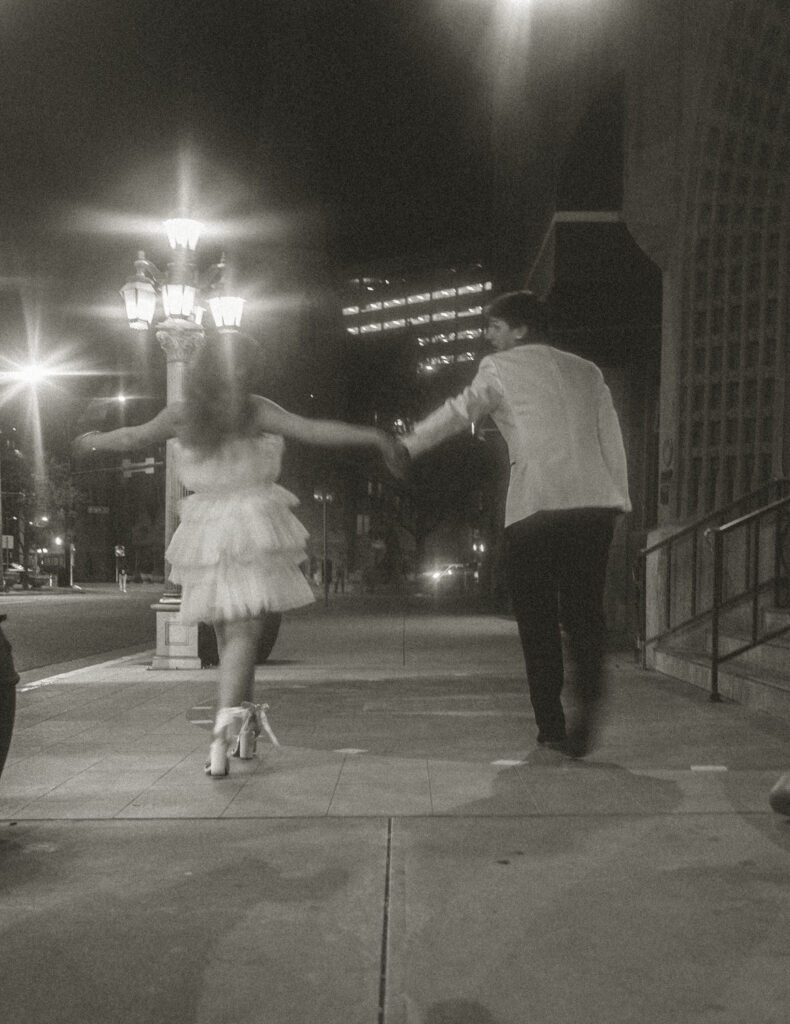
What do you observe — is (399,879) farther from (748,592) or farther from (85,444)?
(748,592)

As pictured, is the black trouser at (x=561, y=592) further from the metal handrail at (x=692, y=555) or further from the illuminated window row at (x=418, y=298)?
the illuminated window row at (x=418, y=298)

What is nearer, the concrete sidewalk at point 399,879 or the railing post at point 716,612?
the concrete sidewalk at point 399,879

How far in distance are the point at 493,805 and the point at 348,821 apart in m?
0.55

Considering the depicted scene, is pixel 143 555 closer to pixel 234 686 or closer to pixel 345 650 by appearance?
pixel 345 650

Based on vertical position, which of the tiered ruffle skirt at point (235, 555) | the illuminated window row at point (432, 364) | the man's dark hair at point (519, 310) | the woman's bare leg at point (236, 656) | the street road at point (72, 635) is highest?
the illuminated window row at point (432, 364)

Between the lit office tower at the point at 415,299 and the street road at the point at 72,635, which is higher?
the lit office tower at the point at 415,299

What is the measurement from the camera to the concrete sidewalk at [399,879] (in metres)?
2.15

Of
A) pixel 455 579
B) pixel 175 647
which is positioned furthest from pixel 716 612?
pixel 455 579

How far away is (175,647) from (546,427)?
22.9ft

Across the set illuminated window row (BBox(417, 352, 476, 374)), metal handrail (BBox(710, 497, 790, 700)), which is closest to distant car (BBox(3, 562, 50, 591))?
illuminated window row (BBox(417, 352, 476, 374))

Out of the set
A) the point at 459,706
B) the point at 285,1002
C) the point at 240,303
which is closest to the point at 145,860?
the point at 285,1002

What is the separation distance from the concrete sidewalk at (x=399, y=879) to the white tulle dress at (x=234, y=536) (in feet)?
2.41

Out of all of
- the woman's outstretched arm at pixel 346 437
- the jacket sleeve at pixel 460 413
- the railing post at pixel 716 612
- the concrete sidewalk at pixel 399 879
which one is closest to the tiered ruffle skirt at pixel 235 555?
the woman's outstretched arm at pixel 346 437

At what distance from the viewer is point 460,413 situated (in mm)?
4367
